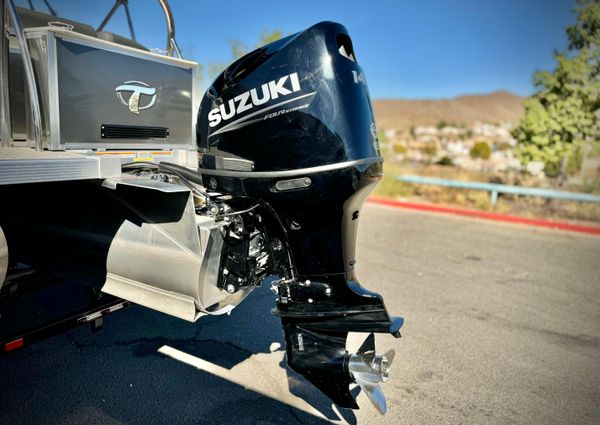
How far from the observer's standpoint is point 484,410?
2.57 m

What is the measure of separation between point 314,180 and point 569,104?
38.3 ft

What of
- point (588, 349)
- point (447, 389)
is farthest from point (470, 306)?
point (447, 389)

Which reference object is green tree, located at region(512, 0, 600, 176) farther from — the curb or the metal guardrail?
the curb

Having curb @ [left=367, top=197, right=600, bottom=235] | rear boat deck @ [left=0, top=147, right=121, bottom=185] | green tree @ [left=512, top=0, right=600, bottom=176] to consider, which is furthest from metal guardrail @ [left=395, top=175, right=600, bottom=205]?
rear boat deck @ [left=0, top=147, right=121, bottom=185]

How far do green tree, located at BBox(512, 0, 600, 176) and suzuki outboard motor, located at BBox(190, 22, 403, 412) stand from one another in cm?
1132

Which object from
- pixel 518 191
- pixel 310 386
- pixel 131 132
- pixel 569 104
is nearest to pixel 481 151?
pixel 569 104

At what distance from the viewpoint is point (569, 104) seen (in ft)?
36.4

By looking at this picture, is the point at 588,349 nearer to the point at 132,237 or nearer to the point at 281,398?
the point at 281,398

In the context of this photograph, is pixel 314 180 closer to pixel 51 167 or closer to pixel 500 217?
pixel 51 167

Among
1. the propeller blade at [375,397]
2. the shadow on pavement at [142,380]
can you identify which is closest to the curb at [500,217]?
the shadow on pavement at [142,380]

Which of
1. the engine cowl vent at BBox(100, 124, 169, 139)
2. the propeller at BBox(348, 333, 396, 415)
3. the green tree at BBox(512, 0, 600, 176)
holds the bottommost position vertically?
the propeller at BBox(348, 333, 396, 415)

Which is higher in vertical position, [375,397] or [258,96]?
[258,96]

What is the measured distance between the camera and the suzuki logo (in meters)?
2.73

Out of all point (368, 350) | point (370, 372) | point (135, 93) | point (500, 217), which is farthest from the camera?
point (500, 217)
